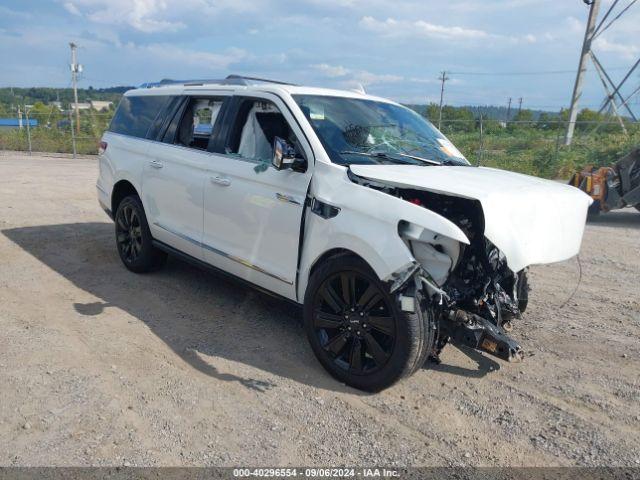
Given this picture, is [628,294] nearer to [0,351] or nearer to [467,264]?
[467,264]

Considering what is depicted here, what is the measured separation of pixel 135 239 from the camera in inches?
240

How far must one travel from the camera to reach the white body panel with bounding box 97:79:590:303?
3.31 metres

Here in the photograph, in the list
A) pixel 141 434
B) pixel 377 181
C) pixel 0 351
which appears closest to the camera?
pixel 141 434

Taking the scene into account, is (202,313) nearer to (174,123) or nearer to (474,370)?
(174,123)

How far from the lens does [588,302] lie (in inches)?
220

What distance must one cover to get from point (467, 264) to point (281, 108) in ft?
6.11

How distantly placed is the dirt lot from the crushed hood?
1.02m

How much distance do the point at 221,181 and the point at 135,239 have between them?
1.94m

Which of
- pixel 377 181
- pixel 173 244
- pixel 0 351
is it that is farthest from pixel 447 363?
pixel 0 351

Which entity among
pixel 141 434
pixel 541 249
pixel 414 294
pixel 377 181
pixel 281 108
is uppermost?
pixel 281 108

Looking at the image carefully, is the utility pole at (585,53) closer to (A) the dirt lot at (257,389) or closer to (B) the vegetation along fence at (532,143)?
(B) the vegetation along fence at (532,143)

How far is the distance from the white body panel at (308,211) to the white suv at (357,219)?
0.01 m

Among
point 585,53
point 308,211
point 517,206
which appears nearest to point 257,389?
point 308,211

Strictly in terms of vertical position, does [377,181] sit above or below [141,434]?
above
